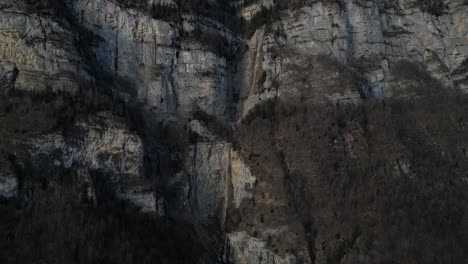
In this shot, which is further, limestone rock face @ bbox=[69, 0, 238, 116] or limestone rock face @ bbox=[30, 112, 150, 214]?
limestone rock face @ bbox=[69, 0, 238, 116]

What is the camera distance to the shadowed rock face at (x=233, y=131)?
61.6 metres

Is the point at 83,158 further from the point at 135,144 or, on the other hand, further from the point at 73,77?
the point at 73,77

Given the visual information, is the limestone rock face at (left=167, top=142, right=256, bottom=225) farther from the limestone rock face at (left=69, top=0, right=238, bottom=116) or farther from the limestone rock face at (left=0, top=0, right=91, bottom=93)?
the limestone rock face at (left=0, top=0, right=91, bottom=93)

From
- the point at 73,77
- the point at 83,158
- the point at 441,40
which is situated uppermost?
the point at 441,40

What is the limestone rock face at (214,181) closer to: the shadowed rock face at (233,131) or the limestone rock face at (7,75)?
the shadowed rock face at (233,131)

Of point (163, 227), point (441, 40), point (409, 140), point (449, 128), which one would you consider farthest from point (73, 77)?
point (441, 40)

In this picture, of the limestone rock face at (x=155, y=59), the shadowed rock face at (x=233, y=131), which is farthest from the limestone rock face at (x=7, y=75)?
the limestone rock face at (x=155, y=59)

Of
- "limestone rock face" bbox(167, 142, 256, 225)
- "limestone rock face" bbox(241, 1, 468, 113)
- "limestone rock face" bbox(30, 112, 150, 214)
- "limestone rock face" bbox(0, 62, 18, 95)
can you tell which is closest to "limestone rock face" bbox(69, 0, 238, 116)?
"limestone rock face" bbox(241, 1, 468, 113)

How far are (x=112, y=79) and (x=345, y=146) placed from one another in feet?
105

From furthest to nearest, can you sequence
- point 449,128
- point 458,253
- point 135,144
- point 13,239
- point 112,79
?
1. point 112,79
2. point 449,128
3. point 135,144
4. point 458,253
5. point 13,239

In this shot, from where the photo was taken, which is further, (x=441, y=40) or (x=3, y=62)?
(x=441, y=40)

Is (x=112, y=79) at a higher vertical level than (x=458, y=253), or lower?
higher

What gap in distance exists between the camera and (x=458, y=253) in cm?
5900

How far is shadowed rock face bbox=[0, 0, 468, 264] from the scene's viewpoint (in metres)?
61.6
